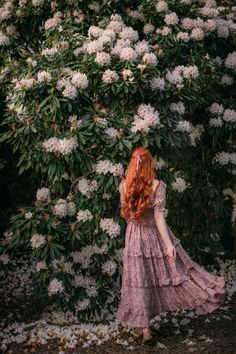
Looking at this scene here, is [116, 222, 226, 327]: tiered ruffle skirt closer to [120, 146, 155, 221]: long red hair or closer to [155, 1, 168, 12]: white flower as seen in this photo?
[120, 146, 155, 221]: long red hair

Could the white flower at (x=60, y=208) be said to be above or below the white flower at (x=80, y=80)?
below

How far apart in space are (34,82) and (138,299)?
2103 mm

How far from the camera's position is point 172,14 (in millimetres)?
6141

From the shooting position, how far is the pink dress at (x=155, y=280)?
5.00m

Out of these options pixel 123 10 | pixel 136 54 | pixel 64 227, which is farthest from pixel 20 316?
pixel 123 10

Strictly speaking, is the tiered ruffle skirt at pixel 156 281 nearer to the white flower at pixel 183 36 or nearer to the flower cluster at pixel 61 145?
the flower cluster at pixel 61 145

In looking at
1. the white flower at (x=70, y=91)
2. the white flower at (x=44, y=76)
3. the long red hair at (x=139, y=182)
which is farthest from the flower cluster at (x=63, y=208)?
the white flower at (x=44, y=76)

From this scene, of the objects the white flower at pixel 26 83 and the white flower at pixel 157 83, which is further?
the white flower at pixel 157 83

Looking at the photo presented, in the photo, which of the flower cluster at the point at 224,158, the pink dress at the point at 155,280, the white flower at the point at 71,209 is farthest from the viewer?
the flower cluster at the point at 224,158

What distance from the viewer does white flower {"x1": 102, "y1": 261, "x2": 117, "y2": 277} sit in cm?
579

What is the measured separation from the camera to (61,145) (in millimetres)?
5203

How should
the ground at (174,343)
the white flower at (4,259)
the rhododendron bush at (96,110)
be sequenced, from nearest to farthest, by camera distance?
the ground at (174,343) < the rhododendron bush at (96,110) < the white flower at (4,259)

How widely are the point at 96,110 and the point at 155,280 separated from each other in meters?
1.60

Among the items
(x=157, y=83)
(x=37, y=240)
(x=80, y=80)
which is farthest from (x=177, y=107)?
(x=37, y=240)
